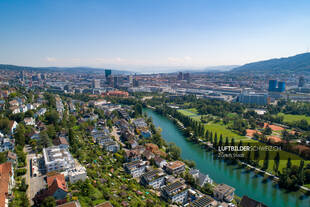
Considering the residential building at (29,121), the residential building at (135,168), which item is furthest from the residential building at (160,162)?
the residential building at (29,121)

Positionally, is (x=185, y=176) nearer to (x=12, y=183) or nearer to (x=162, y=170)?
(x=162, y=170)

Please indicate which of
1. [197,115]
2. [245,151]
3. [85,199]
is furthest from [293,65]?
[85,199]

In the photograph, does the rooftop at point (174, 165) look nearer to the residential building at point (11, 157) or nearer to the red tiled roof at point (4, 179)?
the red tiled roof at point (4, 179)

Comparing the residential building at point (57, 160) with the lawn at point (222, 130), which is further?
the lawn at point (222, 130)

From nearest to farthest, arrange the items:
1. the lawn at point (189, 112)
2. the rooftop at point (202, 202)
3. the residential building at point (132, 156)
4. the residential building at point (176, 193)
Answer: the rooftop at point (202, 202)
the residential building at point (176, 193)
the residential building at point (132, 156)
the lawn at point (189, 112)

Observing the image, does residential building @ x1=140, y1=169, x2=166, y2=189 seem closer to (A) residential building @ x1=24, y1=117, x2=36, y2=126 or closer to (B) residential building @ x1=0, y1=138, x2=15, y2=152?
(B) residential building @ x1=0, y1=138, x2=15, y2=152

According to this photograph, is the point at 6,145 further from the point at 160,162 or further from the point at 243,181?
the point at 243,181

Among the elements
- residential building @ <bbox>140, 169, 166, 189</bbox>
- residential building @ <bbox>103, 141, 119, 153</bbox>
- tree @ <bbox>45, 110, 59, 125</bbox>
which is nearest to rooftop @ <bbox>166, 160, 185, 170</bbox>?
residential building @ <bbox>140, 169, 166, 189</bbox>
